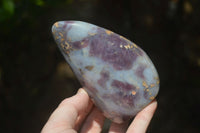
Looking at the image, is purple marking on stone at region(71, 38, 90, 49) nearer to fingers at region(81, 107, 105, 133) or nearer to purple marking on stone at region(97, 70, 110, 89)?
purple marking on stone at region(97, 70, 110, 89)

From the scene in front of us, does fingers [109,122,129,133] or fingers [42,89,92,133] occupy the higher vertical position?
fingers [42,89,92,133]

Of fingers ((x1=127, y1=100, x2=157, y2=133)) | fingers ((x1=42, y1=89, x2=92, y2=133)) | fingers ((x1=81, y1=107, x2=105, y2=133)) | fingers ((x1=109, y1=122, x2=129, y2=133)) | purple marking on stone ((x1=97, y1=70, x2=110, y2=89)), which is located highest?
purple marking on stone ((x1=97, y1=70, x2=110, y2=89))

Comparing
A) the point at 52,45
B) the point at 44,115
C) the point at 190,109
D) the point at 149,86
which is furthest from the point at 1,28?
the point at 190,109

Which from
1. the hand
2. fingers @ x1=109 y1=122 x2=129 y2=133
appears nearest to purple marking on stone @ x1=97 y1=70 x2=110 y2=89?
the hand

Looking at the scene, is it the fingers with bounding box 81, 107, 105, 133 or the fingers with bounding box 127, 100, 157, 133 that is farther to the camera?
the fingers with bounding box 81, 107, 105, 133

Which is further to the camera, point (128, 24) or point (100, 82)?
point (128, 24)

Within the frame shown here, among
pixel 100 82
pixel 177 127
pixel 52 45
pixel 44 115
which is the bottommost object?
pixel 177 127

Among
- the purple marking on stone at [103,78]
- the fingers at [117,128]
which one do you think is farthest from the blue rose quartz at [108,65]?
the fingers at [117,128]

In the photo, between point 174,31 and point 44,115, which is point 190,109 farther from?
point 44,115
